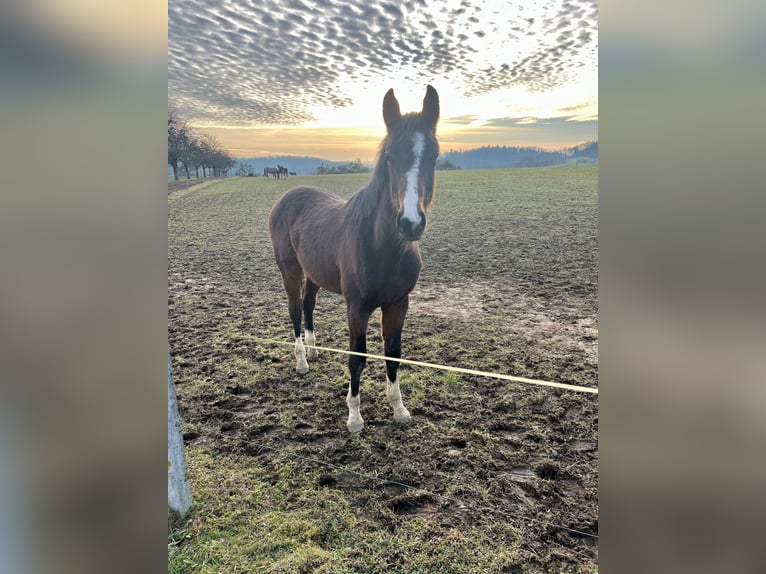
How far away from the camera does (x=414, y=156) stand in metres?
1.67

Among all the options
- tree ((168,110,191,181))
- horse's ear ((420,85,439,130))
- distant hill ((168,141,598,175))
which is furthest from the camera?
tree ((168,110,191,181))

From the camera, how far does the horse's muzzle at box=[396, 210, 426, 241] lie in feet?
5.49

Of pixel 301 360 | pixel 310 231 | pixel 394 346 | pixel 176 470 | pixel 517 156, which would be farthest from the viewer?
pixel 301 360

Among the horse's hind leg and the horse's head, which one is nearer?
the horse's head

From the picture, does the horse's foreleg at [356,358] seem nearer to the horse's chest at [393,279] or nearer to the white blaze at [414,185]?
the horse's chest at [393,279]

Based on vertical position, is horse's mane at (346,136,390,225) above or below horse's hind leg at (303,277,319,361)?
above

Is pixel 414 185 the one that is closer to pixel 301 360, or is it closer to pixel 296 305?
pixel 296 305

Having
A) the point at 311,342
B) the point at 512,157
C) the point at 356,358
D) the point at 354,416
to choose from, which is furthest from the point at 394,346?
the point at 512,157

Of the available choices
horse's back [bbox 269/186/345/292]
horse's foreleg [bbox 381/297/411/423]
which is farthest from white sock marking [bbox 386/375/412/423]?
horse's back [bbox 269/186/345/292]

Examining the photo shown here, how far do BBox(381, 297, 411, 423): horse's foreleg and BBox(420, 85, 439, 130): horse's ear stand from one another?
0.84 metres

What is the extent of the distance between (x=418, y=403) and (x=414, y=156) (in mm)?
1253

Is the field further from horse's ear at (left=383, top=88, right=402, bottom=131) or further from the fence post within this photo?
horse's ear at (left=383, top=88, right=402, bottom=131)

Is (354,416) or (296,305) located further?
(296,305)
